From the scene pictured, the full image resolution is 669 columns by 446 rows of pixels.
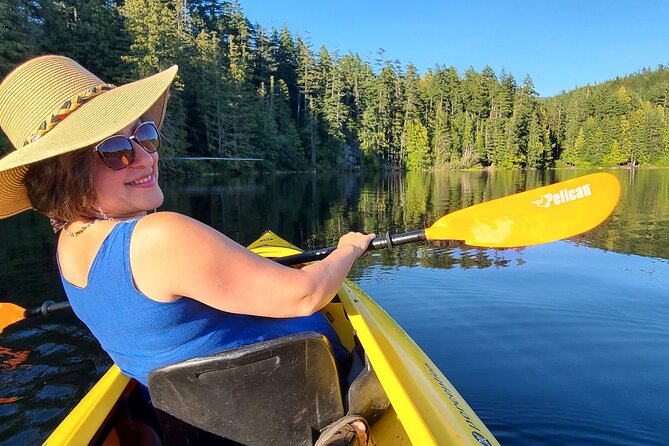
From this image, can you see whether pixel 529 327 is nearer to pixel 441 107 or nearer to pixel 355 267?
pixel 355 267

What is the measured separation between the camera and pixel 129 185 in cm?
151

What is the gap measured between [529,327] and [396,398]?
12.8 ft

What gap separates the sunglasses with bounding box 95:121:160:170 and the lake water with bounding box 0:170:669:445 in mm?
3170

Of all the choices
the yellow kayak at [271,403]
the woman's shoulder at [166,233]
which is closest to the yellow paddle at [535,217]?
the yellow kayak at [271,403]

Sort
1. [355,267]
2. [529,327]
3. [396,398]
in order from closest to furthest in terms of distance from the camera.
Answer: [396,398]
[529,327]
[355,267]

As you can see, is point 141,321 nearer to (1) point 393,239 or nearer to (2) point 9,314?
(1) point 393,239

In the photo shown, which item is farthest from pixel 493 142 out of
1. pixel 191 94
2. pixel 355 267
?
pixel 355 267

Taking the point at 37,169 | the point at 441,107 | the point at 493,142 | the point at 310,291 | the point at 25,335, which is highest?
the point at 441,107

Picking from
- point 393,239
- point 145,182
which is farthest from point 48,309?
point 393,239

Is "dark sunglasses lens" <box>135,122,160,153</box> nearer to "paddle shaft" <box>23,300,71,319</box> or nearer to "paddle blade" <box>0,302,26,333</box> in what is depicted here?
"paddle shaft" <box>23,300,71,319</box>

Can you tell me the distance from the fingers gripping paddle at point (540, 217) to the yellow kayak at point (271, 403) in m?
0.99

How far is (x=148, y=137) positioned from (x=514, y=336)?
452 cm

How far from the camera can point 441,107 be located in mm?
75375

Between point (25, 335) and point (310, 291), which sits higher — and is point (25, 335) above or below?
below
